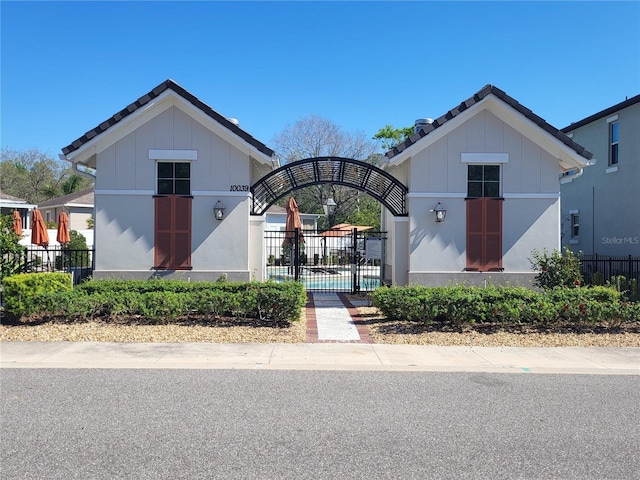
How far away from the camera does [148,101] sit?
42.8 ft

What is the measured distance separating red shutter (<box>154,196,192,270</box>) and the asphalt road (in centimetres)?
644

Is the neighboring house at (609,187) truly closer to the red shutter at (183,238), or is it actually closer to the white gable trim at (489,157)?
the white gable trim at (489,157)

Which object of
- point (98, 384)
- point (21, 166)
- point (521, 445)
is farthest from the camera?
point (21, 166)

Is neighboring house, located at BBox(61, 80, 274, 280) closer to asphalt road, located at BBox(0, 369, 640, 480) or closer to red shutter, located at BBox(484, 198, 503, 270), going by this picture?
red shutter, located at BBox(484, 198, 503, 270)

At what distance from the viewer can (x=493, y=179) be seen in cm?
1382

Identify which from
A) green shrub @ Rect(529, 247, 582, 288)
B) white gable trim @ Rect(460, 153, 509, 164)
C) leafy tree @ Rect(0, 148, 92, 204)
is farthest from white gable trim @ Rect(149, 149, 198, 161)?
leafy tree @ Rect(0, 148, 92, 204)

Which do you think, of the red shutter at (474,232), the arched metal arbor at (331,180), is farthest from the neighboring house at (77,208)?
the red shutter at (474,232)

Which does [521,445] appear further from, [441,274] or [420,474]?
[441,274]

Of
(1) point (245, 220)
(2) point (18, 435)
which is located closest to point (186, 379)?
(2) point (18, 435)

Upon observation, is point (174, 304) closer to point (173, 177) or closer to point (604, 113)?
point (173, 177)

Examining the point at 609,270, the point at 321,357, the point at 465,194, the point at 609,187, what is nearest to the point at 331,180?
the point at 465,194

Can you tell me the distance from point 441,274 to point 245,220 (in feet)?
17.5

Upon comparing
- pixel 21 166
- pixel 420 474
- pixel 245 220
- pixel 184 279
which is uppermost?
pixel 21 166

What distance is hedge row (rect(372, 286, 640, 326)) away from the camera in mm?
9805
